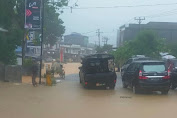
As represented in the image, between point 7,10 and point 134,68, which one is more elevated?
point 7,10

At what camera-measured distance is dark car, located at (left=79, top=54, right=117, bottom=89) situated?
1744cm

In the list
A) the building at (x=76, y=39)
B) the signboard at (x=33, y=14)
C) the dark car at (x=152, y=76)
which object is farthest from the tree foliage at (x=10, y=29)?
the building at (x=76, y=39)

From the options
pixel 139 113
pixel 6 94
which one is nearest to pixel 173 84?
pixel 139 113

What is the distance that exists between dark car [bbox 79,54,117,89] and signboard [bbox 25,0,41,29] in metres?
4.04

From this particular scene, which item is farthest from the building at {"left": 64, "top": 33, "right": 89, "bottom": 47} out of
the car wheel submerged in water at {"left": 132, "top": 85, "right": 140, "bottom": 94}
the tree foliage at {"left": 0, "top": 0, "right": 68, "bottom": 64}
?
the car wheel submerged in water at {"left": 132, "top": 85, "right": 140, "bottom": 94}

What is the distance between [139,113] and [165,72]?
16.5 ft

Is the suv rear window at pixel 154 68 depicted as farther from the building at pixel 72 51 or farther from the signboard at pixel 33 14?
the building at pixel 72 51

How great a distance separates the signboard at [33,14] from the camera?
64.0 feet

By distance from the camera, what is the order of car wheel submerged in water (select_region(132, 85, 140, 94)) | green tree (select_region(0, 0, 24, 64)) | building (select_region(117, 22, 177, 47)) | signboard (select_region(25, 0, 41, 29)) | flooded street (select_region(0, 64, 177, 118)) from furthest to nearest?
building (select_region(117, 22, 177, 47)) < green tree (select_region(0, 0, 24, 64)) < signboard (select_region(25, 0, 41, 29)) < car wheel submerged in water (select_region(132, 85, 140, 94)) < flooded street (select_region(0, 64, 177, 118))

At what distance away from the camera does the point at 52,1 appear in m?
31.2

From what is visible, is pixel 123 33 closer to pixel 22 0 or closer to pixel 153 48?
pixel 153 48

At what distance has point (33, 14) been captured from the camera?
19641mm

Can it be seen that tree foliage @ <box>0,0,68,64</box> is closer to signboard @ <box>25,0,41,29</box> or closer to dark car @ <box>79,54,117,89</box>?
signboard @ <box>25,0,41,29</box>

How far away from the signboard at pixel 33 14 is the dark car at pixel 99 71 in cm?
404
